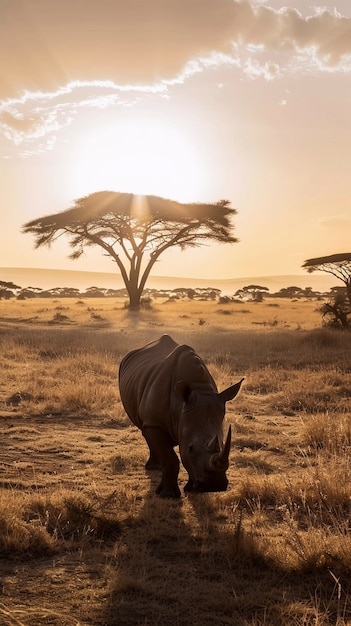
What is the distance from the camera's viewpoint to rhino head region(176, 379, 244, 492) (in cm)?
431

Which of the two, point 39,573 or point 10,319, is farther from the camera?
point 10,319

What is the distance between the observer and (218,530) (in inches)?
190

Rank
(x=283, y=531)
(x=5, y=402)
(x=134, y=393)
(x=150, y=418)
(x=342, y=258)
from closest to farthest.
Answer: (x=283, y=531) < (x=150, y=418) < (x=134, y=393) < (x=5, y=402) < (x=342, y=258)

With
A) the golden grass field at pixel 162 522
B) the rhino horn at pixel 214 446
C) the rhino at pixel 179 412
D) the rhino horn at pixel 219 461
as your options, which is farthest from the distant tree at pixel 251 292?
the rhino horn at pixel 219 461

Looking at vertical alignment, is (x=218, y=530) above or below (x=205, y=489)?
below

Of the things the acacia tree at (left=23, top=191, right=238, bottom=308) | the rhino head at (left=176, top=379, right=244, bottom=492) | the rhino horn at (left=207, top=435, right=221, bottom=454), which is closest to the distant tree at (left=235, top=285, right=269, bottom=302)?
the acacia tree at (left=23, top=191, right=238, bottom=308)

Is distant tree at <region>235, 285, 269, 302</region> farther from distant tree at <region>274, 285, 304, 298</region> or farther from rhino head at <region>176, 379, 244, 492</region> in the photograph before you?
rhino head at <region>176, 379, 244, 492</region>

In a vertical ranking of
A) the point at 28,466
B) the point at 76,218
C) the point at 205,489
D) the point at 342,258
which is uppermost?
the point at 76,218

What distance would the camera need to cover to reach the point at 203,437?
15.3 ft

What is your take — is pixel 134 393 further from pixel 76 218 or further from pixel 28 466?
pixel 76 218

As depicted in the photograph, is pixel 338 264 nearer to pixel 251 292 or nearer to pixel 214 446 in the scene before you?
pixel 214 446

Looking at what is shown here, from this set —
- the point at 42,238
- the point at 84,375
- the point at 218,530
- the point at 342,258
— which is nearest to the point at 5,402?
the point at 84,375

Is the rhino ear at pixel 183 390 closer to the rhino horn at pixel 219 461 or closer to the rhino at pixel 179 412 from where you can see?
the rhino at pixel 179 412

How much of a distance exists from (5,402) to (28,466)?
3.91 meters
